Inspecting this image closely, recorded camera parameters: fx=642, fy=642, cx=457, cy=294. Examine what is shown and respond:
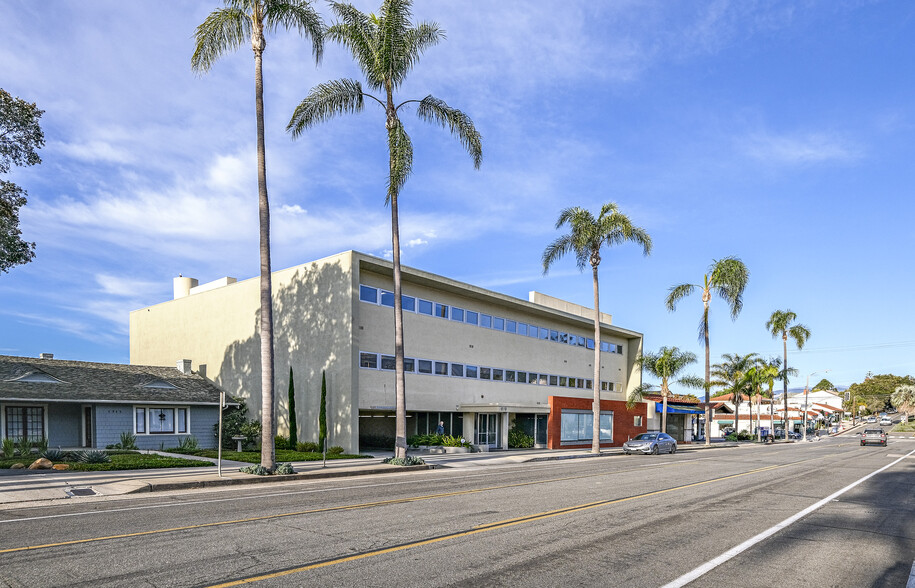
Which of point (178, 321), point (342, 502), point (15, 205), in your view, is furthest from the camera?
point (178, 321)

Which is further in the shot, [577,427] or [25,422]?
[577,427]

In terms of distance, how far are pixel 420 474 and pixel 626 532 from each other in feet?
40.2

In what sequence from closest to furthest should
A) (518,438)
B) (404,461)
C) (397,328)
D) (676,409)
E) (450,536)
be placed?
(450,536) → (404,461) → (397,328) → (518,438) → (676,409)

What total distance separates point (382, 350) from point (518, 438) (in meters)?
11.8

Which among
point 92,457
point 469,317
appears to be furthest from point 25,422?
point 469,317

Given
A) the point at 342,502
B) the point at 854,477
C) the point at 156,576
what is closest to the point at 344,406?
the point at 342,502

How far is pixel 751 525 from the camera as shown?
1119 centimetres

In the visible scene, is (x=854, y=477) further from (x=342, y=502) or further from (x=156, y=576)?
(x=156, y=576)

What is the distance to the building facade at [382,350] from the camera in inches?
1197

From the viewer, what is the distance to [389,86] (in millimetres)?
25219

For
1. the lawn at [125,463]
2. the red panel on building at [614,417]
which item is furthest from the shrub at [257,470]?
the red panel on building at [614,417]

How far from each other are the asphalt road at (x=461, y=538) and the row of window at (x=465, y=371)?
48.9ft

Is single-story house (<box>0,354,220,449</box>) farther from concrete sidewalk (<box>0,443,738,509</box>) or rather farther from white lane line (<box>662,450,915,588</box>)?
white lane line (<box>662,450,915,588</box>)

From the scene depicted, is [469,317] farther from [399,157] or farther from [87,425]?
[87,425]
